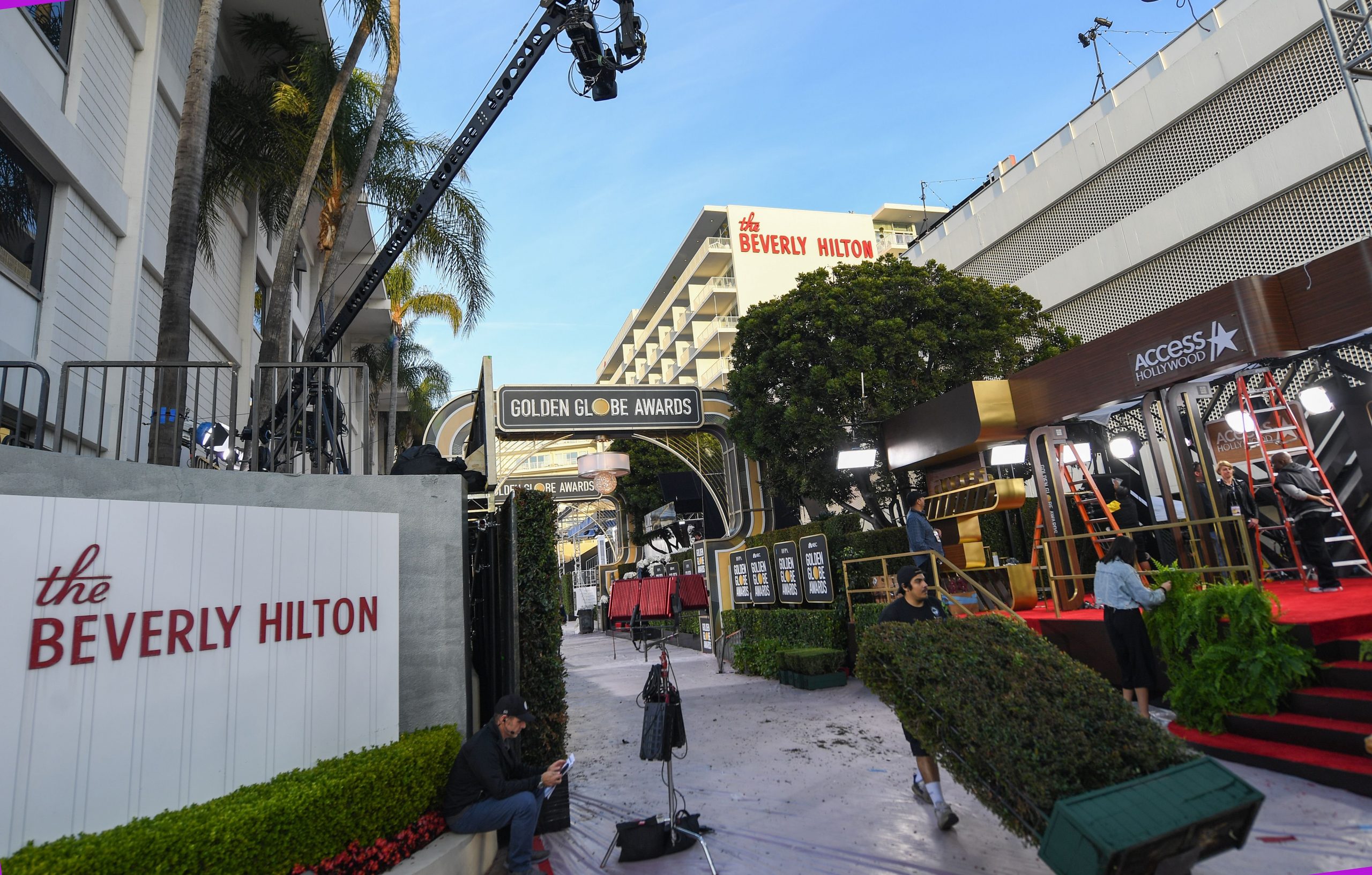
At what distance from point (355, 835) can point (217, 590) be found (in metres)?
1.53

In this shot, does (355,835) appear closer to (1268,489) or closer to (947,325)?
(1268,489)

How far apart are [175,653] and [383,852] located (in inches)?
61.0

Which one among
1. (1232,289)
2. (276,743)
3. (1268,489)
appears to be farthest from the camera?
(1268,489)

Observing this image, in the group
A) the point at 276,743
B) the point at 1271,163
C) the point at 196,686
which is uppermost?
the point at 1271,163

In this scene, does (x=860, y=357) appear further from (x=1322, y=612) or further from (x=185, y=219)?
(x=185, y=219)

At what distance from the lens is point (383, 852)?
4.21 m

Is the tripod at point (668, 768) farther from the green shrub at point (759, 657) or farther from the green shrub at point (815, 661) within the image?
the green shrub at point (759, 657)

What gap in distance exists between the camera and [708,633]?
1802cm

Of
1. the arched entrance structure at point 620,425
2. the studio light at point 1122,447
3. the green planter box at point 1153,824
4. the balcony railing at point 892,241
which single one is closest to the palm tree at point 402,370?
the arched entrance structure at point 620,425

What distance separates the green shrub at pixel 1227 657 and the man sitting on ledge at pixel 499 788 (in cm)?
505

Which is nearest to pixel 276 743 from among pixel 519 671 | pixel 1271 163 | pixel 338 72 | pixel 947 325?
pixel 519 671

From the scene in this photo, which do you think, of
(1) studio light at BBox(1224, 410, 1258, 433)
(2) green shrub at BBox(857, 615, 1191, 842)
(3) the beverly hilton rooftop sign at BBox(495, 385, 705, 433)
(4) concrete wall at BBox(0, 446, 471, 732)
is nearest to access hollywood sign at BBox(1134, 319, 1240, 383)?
(1) studio light at BBox(1224, 410, 1258, 433)

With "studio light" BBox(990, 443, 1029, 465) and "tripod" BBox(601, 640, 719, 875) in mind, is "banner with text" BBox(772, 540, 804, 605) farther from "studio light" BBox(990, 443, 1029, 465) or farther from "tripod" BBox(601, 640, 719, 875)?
"tripod" BBox(601, 640, 719, 875)

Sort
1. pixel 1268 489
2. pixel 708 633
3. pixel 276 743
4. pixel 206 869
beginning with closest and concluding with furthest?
pixel 206 869, pixel 276 743, pixel 1268 489, pixel 708 633
